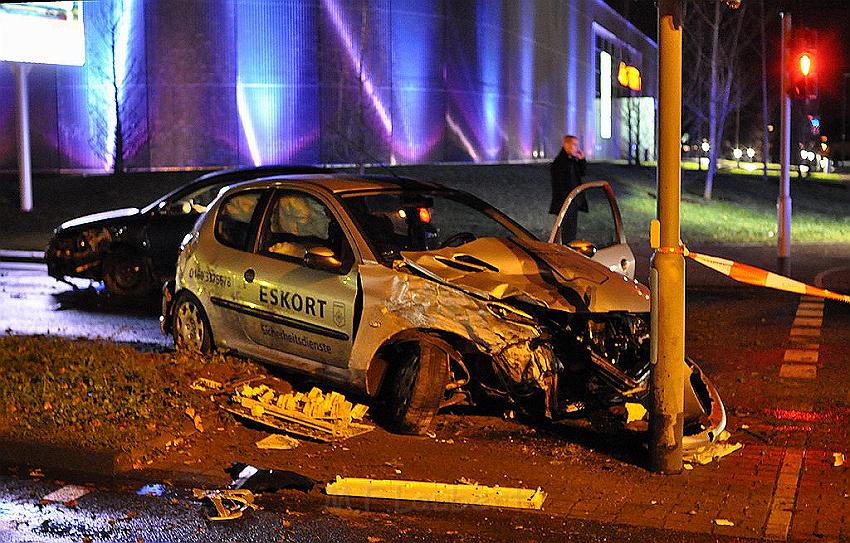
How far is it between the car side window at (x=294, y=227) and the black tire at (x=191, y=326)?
95 centimetres

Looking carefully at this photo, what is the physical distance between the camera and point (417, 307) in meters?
7.53

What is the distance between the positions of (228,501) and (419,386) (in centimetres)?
164

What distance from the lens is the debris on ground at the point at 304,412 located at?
25.0ft

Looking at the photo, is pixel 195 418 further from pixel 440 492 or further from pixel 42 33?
pixel 42 33

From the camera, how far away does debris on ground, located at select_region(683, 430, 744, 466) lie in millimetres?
7016

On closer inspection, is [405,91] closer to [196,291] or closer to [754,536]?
[196,291]

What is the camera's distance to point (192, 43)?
109 ft

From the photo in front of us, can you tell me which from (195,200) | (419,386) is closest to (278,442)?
(419,386)

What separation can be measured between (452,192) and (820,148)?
61.5 meters

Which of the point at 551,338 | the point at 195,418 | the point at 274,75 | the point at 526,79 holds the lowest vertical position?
the point at 195,418

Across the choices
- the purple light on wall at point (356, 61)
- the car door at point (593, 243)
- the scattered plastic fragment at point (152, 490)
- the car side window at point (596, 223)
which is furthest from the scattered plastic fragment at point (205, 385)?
the purple light on wall at point (356, 61)

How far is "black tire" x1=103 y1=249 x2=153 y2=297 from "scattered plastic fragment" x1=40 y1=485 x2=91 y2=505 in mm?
7632

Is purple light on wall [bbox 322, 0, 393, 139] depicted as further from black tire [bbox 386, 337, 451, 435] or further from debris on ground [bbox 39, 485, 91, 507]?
debris on ground [bbox 39, 485, 91, 507]

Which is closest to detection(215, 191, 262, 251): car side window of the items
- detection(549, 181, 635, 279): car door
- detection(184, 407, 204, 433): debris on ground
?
detection(184, 407, 204, 433): debris on ground
